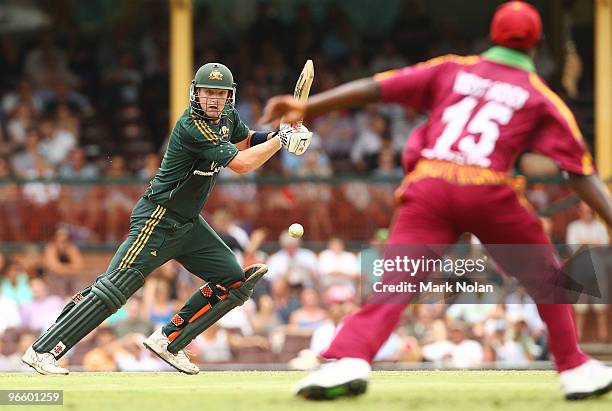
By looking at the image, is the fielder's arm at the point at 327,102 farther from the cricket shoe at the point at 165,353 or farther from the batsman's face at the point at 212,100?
the cricket shoe at the point at 165,353

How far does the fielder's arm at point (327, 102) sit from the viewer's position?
6555 mm

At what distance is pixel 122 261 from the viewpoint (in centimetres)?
833

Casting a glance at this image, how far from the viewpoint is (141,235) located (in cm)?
841

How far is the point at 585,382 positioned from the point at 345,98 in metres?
1.88

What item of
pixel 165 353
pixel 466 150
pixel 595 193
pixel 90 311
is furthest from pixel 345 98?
pixel 165 353

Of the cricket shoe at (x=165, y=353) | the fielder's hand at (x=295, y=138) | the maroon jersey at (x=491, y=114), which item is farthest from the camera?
the cricket shoe at (x=165, y=353)

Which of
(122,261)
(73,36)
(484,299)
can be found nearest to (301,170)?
(484,299)

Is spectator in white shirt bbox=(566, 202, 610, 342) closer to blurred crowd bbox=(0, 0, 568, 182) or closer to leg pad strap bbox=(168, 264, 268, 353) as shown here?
blurred crowd bbox=(0, 0, 568, 182)

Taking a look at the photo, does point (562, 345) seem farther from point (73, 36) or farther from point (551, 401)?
point (73, 36)

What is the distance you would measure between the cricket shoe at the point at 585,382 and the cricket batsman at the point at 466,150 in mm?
712

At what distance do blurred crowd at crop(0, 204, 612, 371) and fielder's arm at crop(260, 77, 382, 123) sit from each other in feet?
21.6

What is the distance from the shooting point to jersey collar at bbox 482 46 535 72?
664 centimetres

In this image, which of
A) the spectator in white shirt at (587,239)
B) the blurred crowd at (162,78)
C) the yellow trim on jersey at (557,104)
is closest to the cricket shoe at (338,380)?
the yellow trim on jersey at (557,104)

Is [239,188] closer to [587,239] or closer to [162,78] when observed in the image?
[587,239]
